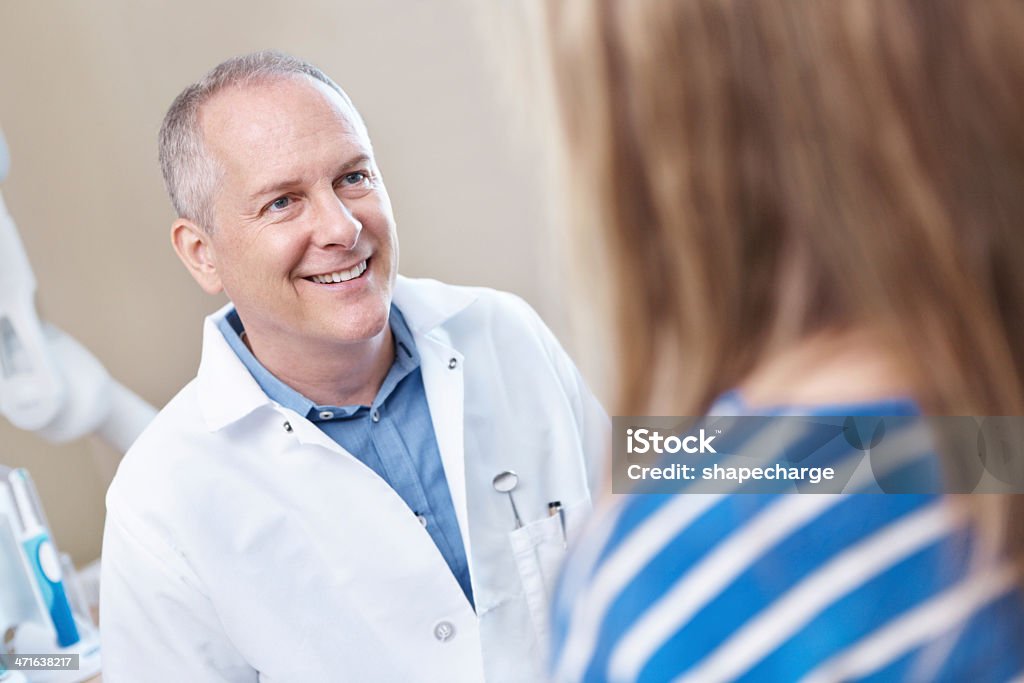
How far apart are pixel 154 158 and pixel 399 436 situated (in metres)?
1.07

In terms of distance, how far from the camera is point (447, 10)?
1.75 m

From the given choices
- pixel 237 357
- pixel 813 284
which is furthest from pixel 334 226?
pixel 813 284

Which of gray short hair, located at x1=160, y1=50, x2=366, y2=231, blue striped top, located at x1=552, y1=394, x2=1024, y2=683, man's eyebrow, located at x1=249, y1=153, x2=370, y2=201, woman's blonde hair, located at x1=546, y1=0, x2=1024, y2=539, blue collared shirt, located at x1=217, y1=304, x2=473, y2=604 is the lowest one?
blue striped top, located at x1=552, y1=394, x2=1024, y2=683

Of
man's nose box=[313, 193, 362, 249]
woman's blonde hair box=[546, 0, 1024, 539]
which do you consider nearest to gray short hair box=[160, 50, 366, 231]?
man's nose box=[313, 193, 362, 249]

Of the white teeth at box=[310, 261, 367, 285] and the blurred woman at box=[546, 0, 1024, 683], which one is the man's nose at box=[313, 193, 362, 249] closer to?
the white teeth at box=[310, 261, 367, 285]

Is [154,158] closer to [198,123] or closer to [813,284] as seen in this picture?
[198,123]

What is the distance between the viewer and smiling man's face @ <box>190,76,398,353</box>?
114 cm

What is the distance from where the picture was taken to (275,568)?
1.09 metres

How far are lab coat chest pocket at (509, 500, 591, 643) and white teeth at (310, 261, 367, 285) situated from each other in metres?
0.35

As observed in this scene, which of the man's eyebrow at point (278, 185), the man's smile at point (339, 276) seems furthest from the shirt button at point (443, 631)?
the man's eyebrow at point (278, 185)

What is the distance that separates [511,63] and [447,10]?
4.68ft

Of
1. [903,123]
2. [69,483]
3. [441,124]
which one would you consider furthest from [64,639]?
[903,123]

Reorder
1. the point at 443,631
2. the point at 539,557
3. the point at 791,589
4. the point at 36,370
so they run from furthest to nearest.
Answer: the point at 36,370
the point at 539,557
the point at 443,631
the point at 791,589

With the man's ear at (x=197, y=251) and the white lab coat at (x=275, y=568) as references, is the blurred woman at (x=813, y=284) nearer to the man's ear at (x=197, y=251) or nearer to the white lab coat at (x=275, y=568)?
the white lab coat at (x=275, y=568)
